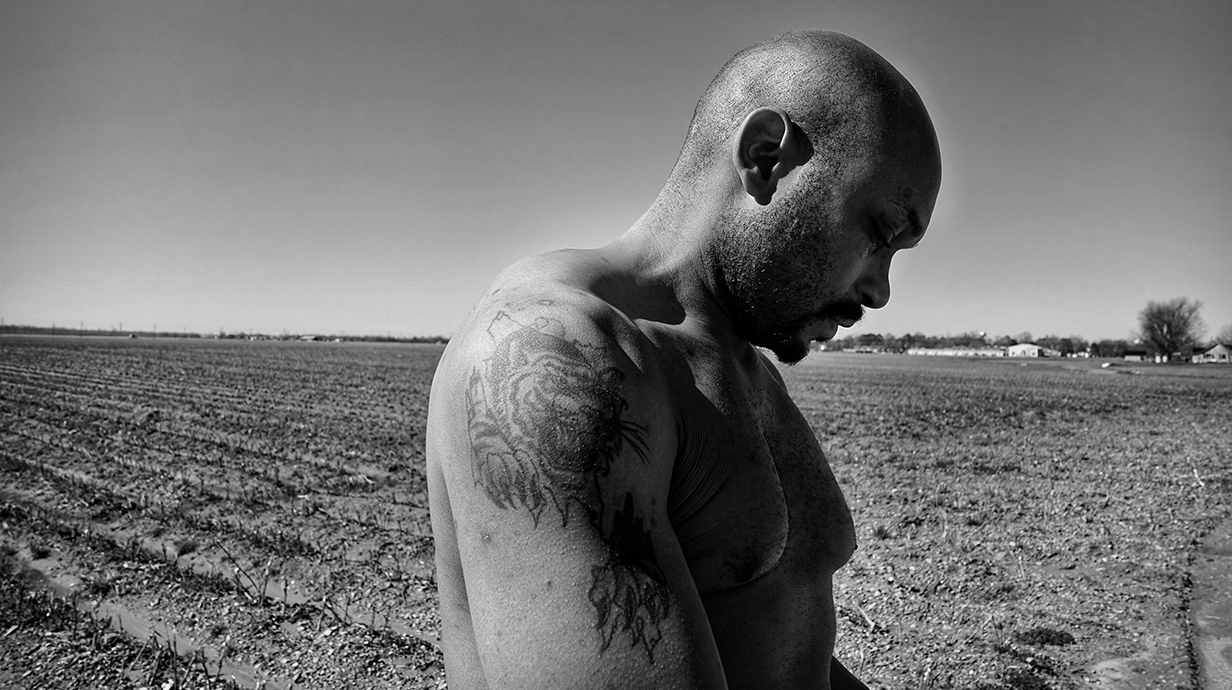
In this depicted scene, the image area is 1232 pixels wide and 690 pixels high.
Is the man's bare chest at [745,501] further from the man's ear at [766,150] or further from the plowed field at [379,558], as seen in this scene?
the plowed field at [379,558]

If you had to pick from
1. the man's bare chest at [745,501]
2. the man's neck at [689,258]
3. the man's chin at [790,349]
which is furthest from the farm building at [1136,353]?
the man's neck at [689,258]

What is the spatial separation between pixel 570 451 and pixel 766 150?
69 cm

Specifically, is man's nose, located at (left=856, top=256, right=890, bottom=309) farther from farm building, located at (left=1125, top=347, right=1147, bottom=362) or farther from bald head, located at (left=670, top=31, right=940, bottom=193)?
farm building, located at (left=1125, top=347, right=1147, bottom=362)

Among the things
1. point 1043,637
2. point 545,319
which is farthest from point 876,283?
point 1043,637

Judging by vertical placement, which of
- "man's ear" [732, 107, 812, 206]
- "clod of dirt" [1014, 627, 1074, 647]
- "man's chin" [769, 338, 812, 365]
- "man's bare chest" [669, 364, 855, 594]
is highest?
"man's ear" [732, 107, 812, 206]

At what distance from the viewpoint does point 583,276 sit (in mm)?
1111

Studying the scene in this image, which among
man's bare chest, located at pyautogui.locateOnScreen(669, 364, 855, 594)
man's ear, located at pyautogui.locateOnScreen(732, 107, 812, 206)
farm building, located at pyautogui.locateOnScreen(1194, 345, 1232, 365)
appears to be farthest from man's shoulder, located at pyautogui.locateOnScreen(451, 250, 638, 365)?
farm building, located at pyautogui.locateOnScreen(1194, 345, 1232, 365)

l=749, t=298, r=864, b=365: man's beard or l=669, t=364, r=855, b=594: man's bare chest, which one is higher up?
l=749, t=298, r=864, b=365: man's beard

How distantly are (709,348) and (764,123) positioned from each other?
1.34 ft

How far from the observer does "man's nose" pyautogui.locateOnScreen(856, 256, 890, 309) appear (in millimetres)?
1323

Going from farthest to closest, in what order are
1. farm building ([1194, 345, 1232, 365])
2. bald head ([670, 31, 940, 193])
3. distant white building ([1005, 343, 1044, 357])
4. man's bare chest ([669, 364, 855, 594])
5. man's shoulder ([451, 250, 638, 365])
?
distant white building ([1005, 343, 1044, 357]) < farm building ([1194, 345, 1232, 365]) < bald head ([670, 31, 940, 193]) < man's bare chest ([669, 364, 855, 594]) < man's shoulder ([451, 250, 638, 365])

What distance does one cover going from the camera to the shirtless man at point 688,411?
791 millimetres

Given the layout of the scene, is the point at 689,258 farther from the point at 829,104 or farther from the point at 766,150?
the point at 829,104

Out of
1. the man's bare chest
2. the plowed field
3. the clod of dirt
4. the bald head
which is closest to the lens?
the man's bare chest
